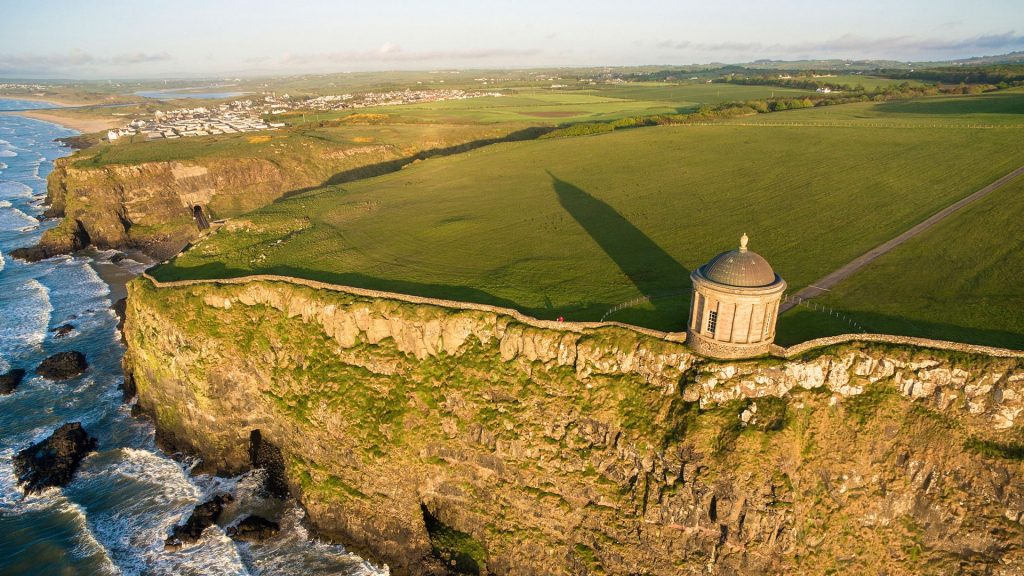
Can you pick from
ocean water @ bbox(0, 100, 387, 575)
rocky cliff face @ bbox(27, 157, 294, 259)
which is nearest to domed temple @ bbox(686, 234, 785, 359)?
ocean water @ bbox(0, 100, 387, 575)

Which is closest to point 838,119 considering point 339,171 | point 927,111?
point 927,111

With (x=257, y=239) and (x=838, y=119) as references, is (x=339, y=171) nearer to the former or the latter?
(x=257, y=239)

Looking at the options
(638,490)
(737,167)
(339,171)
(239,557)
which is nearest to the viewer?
(638,490)

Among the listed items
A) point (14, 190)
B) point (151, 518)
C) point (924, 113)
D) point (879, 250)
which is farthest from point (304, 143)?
point (924, 113)

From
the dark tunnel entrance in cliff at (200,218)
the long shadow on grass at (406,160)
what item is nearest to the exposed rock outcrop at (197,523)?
the long shadow on grass at (406,160)

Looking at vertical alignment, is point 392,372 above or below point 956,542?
above

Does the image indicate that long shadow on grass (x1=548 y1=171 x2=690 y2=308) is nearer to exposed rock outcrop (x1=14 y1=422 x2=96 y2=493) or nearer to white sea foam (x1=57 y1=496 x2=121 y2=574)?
white sea foam (x1=57 y1=496 x2=121 y2=574)
